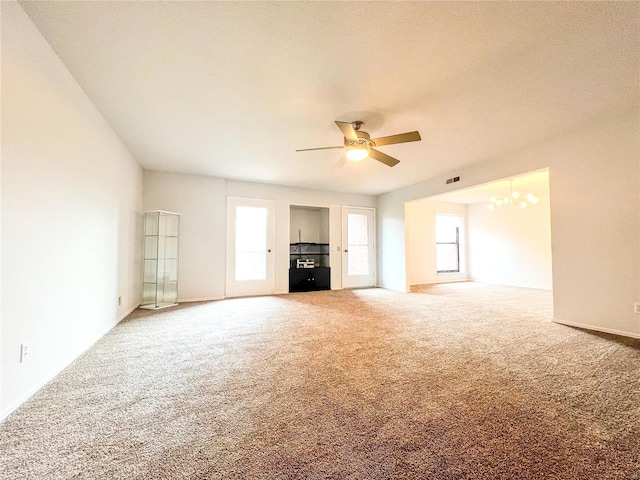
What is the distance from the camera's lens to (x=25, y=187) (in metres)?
1.68

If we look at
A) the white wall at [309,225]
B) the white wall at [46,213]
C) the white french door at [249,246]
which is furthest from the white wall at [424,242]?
the white wall at [46,213]

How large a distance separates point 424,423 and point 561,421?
0.77 meters

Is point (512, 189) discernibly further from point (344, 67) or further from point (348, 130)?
point (344, 67)

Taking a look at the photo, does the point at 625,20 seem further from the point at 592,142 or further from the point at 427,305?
the point at 427,305

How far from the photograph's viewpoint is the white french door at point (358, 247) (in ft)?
21.7

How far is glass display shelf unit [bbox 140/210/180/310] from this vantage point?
4485mm

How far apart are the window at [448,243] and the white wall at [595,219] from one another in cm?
452

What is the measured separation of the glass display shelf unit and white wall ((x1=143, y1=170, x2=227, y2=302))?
14cm

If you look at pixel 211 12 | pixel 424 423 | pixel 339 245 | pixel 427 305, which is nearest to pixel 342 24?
pixel 211 12

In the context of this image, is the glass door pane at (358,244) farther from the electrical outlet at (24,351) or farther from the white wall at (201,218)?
the electrical outlet at (24,351)

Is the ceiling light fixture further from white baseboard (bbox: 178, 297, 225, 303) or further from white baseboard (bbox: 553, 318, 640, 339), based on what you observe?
white baseboard (bbox: 178, 297, 225, 303)

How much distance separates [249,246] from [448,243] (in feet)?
19.9

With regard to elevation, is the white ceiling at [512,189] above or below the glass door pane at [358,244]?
above

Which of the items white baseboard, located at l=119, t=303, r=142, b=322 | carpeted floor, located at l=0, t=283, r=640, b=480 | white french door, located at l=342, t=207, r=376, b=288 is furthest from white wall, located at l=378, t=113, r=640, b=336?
white baseboard, located at l=119, t=303, r=142, b=322
